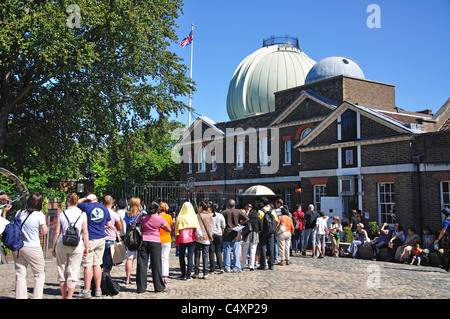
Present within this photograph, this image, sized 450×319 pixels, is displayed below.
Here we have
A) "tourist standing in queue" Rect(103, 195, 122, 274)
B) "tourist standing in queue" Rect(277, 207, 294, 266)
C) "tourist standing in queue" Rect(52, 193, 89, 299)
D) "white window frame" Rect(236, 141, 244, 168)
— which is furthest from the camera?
"white window frame" Rect(236, 141, 244, 168)

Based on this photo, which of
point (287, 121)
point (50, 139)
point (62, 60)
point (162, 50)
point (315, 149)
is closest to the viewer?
point (62, 60)

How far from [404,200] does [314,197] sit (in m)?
5.55

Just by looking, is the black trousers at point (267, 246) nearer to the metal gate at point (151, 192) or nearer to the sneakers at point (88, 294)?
the metal gate at point (151, 192)

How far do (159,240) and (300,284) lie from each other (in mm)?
3458

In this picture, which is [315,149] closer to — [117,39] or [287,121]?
[287,121]

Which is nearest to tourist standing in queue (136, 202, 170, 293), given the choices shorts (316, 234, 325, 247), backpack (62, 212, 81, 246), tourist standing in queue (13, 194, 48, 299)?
backpack (62, 212, 81, 246)

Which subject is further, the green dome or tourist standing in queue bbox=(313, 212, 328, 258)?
the green dome

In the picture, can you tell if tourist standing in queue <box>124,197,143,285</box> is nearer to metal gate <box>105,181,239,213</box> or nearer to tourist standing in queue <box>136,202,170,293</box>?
tourist standing in queue <box>136,202,170,293</box>

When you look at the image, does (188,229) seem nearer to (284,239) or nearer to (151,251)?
(151,251)

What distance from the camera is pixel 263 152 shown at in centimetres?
3070

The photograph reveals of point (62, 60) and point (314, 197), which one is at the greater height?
point (62, 60)

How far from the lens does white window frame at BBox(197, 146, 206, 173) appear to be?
123 feet

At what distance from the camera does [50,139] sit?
1870 centimetres

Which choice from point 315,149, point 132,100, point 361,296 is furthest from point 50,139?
point 361,296
